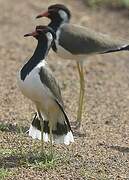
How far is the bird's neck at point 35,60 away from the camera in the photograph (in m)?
5.68

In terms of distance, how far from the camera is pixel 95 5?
13.4m

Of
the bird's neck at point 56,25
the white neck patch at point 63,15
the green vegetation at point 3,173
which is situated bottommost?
the green vegetation at point 3,173

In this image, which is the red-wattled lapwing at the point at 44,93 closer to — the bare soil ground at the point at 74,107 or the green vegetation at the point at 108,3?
the bare soil ground at the point at 74,107

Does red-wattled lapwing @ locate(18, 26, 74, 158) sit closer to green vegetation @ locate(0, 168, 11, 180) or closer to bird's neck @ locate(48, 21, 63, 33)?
green vegetation @ locate(0, 168, 11, 180)

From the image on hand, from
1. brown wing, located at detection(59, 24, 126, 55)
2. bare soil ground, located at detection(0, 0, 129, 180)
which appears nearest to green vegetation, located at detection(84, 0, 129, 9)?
bare soil ground, located at detection(0, 0, 129, 180)

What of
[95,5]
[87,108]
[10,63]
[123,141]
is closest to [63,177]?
Answer: [123,141]

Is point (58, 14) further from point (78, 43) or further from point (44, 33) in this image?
point (44, 33)

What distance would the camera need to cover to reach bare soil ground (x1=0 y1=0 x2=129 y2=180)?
5.73 meters

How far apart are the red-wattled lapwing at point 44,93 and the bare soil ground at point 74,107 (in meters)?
0.18

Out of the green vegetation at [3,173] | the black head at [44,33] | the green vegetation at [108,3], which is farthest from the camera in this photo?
the green vegetation at [108,3]

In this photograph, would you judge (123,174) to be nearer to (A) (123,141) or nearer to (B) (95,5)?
(A) (123,141)

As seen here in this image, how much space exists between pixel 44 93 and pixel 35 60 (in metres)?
0.31

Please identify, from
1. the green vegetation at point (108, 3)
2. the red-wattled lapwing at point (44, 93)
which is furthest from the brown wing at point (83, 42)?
the green vegetation at point (108, 3)

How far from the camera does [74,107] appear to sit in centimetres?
812
